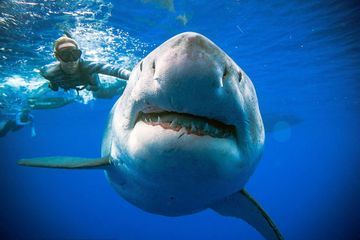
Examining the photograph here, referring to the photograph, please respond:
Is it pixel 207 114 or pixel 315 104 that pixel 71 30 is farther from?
pixel 315 104

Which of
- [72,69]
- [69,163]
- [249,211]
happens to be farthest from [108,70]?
[249,211]

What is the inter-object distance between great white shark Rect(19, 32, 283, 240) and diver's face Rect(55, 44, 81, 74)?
506 centimetres

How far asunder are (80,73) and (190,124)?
6.79 metres

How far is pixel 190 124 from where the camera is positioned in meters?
1.92

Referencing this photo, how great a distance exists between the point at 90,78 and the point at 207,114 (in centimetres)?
706

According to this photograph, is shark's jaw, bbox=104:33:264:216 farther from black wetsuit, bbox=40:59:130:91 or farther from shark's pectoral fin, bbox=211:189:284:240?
black wetsuit, bbox=40:59:130:91

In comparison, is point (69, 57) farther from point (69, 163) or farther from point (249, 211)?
point (249, 211)

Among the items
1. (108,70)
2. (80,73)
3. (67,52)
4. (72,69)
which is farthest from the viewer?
(80,73)

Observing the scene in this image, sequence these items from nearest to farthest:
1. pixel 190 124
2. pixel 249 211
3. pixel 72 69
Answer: pixel 190 124 → pixel 249 211 → pixel 72 69

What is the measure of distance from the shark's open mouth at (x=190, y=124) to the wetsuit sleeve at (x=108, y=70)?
572 centimetres

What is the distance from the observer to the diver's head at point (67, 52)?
6.86m

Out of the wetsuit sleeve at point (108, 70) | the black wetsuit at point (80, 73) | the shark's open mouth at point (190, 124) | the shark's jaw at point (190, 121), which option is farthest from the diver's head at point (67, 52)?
the shark's open mouth at point (190, 124)

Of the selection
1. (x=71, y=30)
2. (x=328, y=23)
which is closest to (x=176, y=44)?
(x=71, y=30)

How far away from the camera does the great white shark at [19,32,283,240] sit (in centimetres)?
164
